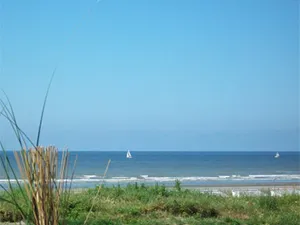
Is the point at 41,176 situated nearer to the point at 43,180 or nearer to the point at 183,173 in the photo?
the point at 43,180

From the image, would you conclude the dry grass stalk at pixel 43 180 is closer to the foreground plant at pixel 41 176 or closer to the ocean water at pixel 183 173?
the foreground plant at pixel 41 176

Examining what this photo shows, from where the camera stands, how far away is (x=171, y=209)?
4.38 meters

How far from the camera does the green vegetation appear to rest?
3984 millimetres

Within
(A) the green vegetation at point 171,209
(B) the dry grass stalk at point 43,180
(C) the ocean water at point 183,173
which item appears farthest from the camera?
(C) the ocean water at point 183,173

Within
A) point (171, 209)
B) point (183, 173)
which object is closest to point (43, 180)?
point (171, 209)

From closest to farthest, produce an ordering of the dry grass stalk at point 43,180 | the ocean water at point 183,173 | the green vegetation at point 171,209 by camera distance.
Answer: the dry grass stalk at point 43,180 < the green vegetation at point 171,209 < the ocean water at point 183,173

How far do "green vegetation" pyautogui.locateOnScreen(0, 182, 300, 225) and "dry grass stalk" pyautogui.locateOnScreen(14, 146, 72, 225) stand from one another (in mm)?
1658

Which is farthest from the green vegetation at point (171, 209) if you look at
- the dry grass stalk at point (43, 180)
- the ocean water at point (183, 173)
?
the dry grass stalk at point (43, 180)

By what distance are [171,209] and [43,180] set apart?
2470 mm

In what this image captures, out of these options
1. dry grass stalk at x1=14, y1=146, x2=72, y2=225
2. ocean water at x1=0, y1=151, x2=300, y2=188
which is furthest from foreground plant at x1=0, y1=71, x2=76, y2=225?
ocean water at x1=0, y1=151, x2=300, y2=188

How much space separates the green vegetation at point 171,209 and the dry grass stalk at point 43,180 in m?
1.66

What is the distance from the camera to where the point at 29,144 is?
2.14 m

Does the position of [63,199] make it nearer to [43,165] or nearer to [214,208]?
[43,165]

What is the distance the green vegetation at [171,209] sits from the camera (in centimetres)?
398
